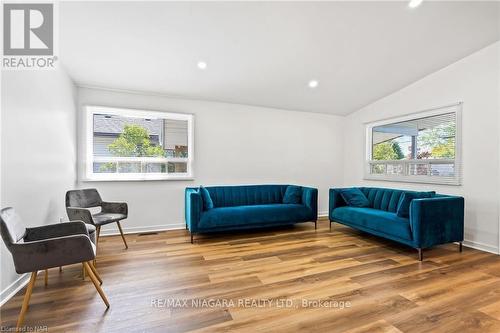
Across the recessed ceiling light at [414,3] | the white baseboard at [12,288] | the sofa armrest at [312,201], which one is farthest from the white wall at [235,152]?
the recessed ceiling light at [414,3]

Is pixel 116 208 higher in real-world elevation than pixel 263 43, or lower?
lower

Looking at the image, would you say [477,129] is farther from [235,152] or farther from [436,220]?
[235,152]

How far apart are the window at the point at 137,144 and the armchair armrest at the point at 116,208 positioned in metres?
0.67

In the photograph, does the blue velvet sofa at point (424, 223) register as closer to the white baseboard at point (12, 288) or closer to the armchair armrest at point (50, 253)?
the armchair armrest at point (50, 253)

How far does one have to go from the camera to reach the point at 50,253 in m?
1.74

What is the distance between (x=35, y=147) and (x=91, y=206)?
3.61 ft

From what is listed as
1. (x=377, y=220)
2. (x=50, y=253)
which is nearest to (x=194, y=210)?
(x=50, y=253)

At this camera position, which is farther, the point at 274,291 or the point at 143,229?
the point at 143,229

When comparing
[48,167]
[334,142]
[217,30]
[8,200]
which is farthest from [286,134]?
[8,200]

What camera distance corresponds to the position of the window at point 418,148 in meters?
3.65

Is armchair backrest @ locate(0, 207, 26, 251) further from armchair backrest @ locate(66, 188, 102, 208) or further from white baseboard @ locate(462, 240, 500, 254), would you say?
white baseboard @ locate(462, 240, 500, 254)

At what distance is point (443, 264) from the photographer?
9.07 feet

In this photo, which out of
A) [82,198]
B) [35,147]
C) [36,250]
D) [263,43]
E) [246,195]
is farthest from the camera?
[246,195]

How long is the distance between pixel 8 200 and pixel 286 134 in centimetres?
424
